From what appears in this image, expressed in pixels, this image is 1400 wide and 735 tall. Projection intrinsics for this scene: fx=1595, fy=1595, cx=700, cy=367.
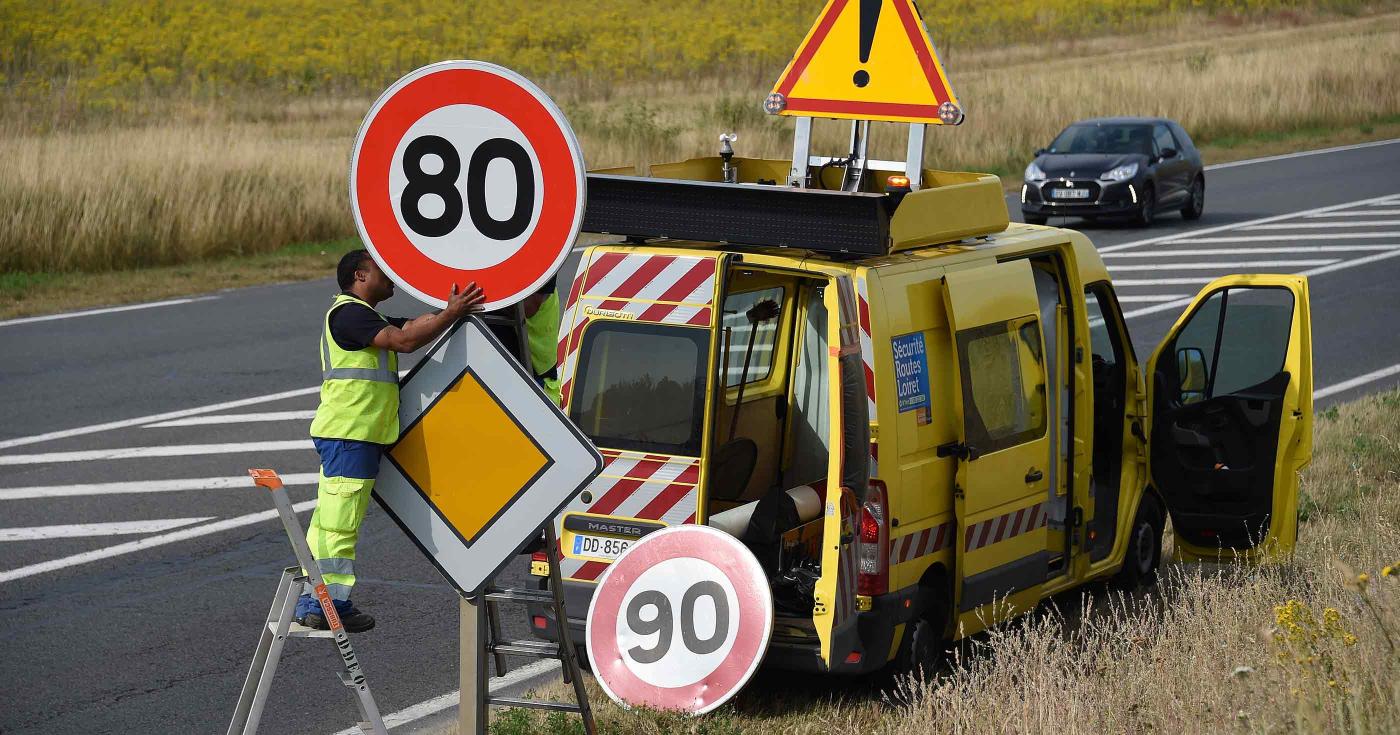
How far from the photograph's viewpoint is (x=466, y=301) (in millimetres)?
4613

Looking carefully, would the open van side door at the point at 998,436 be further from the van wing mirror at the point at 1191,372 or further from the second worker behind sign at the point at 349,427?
the second worker behind sign at the point at 349,427

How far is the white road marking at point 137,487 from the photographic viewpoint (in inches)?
391

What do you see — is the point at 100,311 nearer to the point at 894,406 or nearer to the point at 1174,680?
the point at 894,406

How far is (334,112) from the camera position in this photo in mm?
36156

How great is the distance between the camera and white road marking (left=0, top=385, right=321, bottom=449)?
1133 centimetres

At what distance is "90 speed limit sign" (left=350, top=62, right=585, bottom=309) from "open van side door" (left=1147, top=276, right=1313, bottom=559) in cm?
420

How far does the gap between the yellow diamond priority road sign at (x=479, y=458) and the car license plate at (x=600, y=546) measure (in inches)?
73.7

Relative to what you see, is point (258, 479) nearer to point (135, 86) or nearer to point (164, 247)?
point (164, 247)

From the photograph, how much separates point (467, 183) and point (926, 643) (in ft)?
10.1

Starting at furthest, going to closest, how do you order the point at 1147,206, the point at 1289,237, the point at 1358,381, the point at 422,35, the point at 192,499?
the point at 422,35, the point at 1147,206, the point at 1289,237, the point at 1358,381, the point at 192,499

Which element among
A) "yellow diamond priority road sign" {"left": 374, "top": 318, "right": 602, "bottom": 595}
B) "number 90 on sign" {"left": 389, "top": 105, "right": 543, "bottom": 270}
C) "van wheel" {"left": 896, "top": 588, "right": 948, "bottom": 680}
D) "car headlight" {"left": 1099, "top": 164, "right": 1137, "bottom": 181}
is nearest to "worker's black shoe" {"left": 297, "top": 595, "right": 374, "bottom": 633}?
"yellow diamond priority road sign" {"left": 374, "top": 318, "right": 602, "bottom": 595}

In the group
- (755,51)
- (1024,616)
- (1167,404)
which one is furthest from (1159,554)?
(755,51)

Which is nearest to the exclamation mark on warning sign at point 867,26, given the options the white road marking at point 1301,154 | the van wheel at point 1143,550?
the van wheel at point 1143,550

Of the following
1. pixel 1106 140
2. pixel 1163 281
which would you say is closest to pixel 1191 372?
pixel 1163 281
